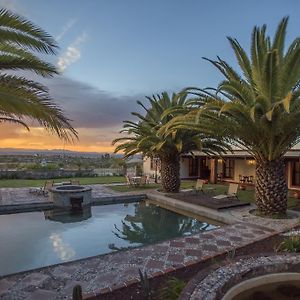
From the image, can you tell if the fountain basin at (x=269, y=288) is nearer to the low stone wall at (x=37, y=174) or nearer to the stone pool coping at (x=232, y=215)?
the stone pool coping at (x=232, y=215)

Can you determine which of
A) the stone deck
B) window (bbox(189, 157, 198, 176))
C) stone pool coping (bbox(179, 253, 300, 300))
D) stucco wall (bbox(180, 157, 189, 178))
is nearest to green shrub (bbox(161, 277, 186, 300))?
stone pool coping (bbox(179, 253, 300, 300))

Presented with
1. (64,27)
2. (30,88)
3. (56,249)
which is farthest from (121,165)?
(30,88)

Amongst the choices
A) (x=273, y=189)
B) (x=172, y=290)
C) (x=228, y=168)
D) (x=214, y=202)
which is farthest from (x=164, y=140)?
(x=172, y=290)

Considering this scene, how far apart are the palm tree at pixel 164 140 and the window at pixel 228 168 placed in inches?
288

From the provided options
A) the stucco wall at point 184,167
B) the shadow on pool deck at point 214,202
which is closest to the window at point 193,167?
the stucco wall at point 184,167

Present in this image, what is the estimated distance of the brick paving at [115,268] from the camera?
5.71 meters

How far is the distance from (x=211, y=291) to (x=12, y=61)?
580cm

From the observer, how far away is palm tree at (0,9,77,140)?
5.71m

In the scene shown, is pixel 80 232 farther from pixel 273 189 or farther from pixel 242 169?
pixel 242 169

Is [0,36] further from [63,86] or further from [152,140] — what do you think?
[152,140]

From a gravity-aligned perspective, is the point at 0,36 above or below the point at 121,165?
above

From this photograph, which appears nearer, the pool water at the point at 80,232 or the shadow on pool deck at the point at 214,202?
the pool water at the point at 80,232

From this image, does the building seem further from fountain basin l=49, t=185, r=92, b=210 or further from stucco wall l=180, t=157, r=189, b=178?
fountain basin l=49, t=185, r=92, b=210

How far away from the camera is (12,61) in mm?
6066
